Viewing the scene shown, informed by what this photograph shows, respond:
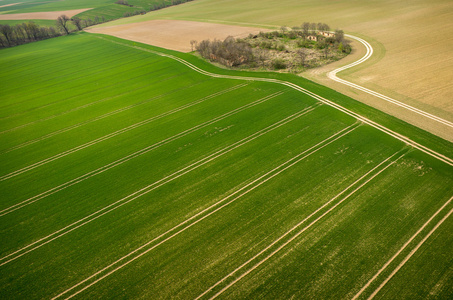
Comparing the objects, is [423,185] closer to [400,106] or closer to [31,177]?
[400,106]

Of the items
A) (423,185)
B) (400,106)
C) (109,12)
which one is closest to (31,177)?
(423,185)

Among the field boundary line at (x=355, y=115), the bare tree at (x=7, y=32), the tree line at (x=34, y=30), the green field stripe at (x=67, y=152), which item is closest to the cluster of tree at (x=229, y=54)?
the field boundary line at (x=355, y=115)

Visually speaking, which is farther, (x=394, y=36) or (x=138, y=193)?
(x=394, y=36)

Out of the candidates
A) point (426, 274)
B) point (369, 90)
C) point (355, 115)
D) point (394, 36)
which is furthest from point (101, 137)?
point (394, 36)

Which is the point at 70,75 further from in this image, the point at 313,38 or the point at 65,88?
the point at 313,38

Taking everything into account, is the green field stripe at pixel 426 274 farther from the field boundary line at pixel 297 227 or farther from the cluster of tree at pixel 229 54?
the cluster of tree at pixel 229 54
